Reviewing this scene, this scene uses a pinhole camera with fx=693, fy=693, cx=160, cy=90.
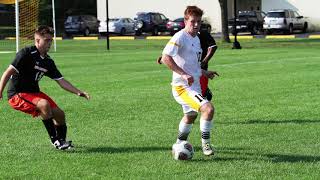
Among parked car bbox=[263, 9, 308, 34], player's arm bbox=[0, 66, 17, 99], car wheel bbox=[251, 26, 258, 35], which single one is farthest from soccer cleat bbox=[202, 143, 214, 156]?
car wheel bbox=[251, 26, 258, 35]

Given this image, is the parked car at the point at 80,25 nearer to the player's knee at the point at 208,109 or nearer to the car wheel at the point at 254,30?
the car wheel at the point at 254,30

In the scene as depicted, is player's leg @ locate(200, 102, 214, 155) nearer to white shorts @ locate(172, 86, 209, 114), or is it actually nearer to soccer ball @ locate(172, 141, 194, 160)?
white shorts @ locate(172, 86, 209, 114)

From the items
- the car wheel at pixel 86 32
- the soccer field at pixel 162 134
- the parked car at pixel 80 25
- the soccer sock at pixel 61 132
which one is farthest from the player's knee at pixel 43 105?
the car wheel at pixel 86 32

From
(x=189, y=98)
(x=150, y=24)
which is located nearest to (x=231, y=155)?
(x=189, y=98)

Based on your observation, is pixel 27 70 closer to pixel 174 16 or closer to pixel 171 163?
pixel 171 163

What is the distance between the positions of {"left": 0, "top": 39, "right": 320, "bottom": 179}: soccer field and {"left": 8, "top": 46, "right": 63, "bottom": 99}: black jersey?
0.80 m

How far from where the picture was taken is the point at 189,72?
26.7 feet

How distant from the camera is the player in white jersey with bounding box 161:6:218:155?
25.7ft

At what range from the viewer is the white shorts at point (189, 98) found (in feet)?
25.8

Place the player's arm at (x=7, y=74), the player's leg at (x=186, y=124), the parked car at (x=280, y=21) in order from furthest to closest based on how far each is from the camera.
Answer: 1. the parked car at (x=280, y=21)
2. the player's arm at (x=7, y=74)
3. the player's leg at (x=186, y=124)

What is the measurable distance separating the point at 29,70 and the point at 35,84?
258mm

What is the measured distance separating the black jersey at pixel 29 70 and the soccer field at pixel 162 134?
800 millimetres

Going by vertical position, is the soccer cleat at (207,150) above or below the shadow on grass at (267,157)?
above

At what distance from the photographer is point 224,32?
4278cm
